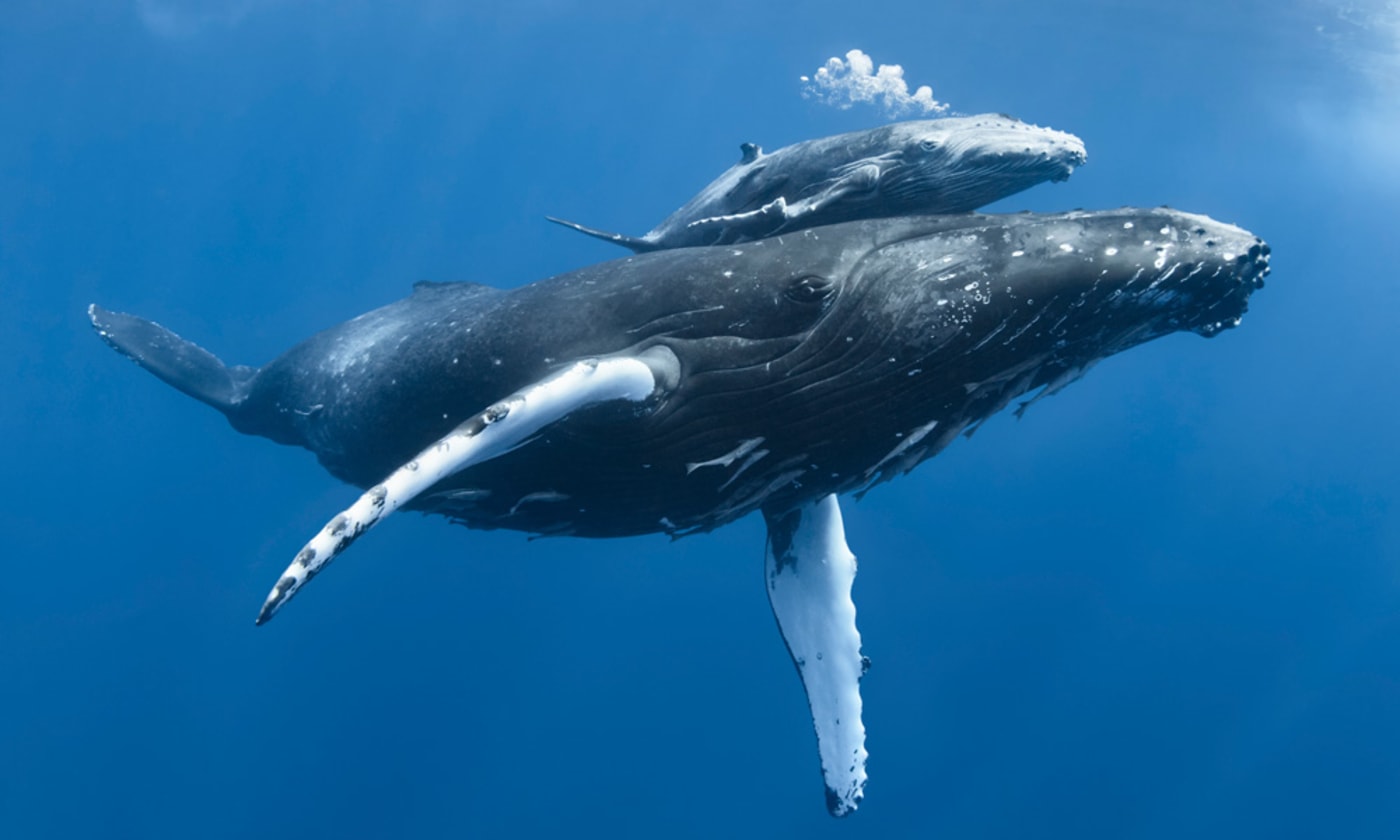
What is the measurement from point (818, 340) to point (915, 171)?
156 centimetres

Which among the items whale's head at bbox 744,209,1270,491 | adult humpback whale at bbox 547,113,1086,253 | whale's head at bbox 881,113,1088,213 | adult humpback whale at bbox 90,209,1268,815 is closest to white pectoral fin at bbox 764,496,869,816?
adult humpback whale at bbox 90,209,1268,815

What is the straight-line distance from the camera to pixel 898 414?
15.4 ft

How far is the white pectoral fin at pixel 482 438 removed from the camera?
328 cm

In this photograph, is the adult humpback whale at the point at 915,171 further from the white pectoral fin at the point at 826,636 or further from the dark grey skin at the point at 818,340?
the white pectoral fin at the point at 826,636

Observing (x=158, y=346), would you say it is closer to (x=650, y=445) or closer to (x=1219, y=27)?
(x=650, y=445)

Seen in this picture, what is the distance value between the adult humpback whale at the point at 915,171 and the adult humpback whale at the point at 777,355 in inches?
21.1

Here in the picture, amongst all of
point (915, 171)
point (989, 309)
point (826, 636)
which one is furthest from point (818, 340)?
point (826, 636)

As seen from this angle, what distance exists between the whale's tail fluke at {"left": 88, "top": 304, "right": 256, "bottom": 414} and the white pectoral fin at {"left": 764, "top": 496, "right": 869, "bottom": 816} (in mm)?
8309

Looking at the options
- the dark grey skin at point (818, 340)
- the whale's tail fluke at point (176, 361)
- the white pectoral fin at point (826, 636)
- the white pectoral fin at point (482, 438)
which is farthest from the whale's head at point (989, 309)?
the whale's tail fluke at point (176, 361)

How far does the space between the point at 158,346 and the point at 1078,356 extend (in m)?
12.8

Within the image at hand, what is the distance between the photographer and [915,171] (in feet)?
17.8

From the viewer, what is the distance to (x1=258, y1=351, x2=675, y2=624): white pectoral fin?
3281 millimetres

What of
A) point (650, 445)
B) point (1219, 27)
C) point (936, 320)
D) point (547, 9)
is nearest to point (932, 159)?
point (936, 320)

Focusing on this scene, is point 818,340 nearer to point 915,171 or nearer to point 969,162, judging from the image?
point 915,171
